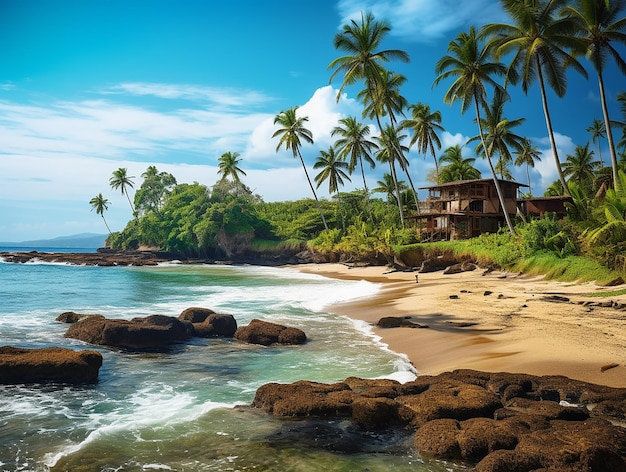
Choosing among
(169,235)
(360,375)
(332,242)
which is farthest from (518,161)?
(360,375)

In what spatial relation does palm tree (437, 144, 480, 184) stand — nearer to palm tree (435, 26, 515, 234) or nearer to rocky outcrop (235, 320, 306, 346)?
palm tree (435, 26, 515, 234)

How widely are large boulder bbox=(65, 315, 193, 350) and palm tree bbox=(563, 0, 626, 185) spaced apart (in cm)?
2234

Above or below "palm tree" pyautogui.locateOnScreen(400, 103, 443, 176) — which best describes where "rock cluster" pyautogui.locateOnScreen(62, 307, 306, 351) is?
below

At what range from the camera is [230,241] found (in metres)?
59.8

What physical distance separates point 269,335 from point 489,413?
7020 millimetres

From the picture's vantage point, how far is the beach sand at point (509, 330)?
324 inches

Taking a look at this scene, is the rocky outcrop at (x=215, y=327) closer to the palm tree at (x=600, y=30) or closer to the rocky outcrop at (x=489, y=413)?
the rocky outcrop at (x=489, y=413)

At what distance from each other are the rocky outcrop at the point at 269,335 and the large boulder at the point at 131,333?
1716mm

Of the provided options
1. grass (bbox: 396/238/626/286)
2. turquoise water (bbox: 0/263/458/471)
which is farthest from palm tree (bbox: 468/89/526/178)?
turquoise water (bbox: 0/263/458/471)

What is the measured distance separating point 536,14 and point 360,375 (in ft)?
85.5

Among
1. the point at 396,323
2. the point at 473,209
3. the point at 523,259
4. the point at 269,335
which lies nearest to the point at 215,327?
the point at 269,335

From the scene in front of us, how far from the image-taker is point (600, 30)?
2411 cm

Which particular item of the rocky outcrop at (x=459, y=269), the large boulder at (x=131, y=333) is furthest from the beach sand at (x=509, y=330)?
the rocky outcrop at (x=459, y=269)

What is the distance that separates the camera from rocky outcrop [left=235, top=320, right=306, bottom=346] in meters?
11.9
